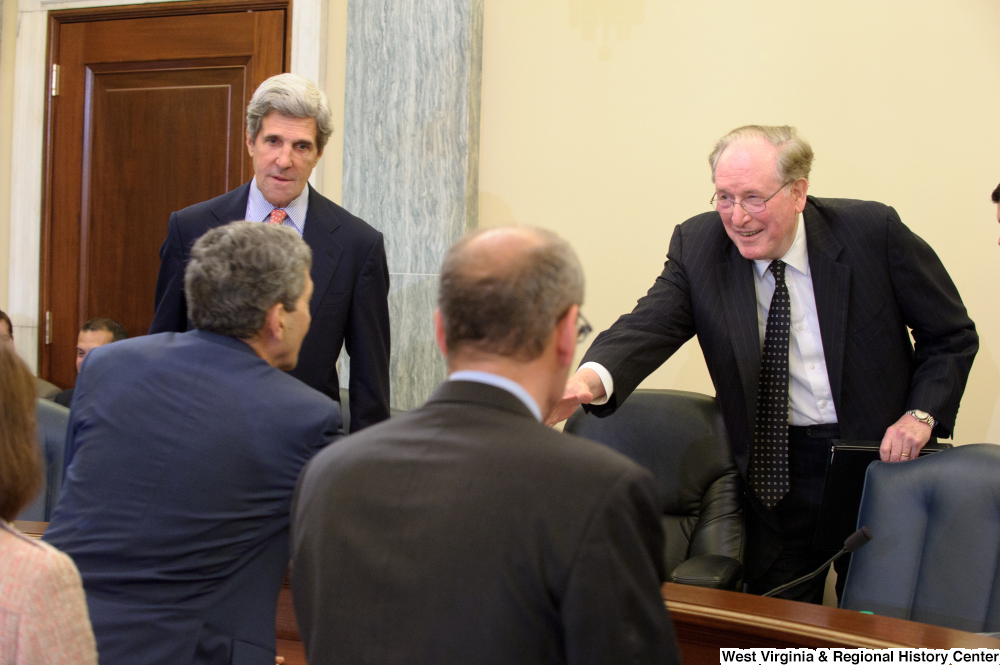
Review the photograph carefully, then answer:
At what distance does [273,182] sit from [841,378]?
1.58 m

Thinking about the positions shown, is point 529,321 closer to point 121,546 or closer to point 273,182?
point 121,546

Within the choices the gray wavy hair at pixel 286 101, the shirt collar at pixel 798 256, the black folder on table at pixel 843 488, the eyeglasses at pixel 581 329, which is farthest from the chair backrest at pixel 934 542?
the gray wavy hair at pixel 286 101

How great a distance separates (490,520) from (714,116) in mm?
2909

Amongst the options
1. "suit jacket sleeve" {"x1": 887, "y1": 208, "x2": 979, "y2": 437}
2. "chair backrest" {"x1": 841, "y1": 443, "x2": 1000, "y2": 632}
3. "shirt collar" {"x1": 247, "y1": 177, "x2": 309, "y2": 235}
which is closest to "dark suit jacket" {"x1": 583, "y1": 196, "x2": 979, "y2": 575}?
"suit jacket sleeve" {"x1": 887, "y1": 208, "x2": 979, "y2": 437}

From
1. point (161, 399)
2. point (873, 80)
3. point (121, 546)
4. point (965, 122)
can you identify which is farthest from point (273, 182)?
point (965, 122)

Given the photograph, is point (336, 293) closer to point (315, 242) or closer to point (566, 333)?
point (315, 242)

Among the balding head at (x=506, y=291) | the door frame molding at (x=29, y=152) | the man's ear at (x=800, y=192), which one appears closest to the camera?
the balding head at (x=506, y=291)

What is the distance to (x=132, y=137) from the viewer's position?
4.29 metres

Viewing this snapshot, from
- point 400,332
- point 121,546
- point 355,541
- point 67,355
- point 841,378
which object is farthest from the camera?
point 67,355

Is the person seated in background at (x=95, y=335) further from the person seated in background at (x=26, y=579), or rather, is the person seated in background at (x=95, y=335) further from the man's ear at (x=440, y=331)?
the man's ear at (x=440, y=331)

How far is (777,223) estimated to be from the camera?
7.79ft

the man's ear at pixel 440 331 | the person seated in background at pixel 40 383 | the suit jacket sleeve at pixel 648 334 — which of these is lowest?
the person seated in background at pixel 40 383

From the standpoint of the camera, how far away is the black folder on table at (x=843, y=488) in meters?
2.15

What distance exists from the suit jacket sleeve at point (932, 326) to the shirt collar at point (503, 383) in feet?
5.19
